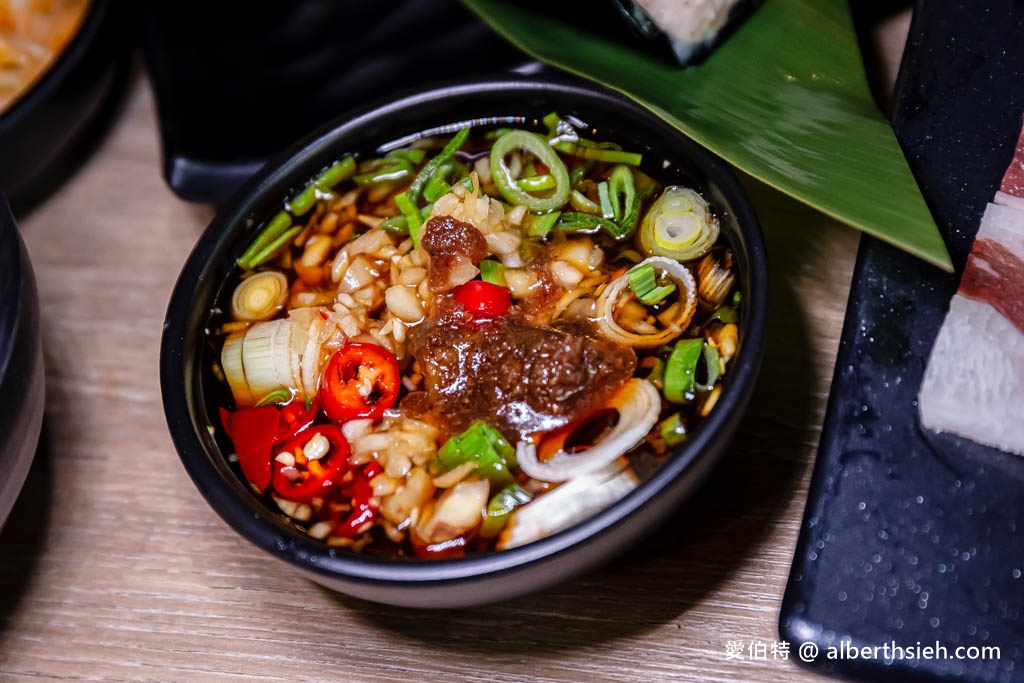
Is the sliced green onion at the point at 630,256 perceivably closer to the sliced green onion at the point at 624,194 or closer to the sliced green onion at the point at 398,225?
the sliced green onion at the point at 624,194

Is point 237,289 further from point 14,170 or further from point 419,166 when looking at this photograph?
point 14,170

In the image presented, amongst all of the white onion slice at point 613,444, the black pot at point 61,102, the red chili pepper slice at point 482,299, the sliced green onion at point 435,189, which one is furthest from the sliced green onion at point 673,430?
the black pot at point 61,102

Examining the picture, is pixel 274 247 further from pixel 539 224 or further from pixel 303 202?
pixel 539 224

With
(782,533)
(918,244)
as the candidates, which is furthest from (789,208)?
(782,533)

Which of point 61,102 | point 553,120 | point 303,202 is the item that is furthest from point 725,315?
point 61,102

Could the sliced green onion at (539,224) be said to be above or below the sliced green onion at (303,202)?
above

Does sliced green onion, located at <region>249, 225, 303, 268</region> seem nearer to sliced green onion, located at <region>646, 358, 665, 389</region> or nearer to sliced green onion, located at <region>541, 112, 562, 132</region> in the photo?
sliced green onion, located at <region>541, 112, 562, 132</region>
